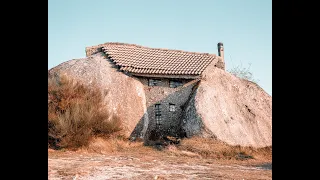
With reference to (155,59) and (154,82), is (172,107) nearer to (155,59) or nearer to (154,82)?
(154,82)

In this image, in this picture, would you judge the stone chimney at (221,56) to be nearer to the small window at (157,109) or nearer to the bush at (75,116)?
the small window at (157,109)

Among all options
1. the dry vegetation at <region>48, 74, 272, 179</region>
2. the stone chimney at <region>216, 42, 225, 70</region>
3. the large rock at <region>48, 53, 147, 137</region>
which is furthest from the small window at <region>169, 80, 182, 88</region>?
the stone chimney at <region>216, 42, 225, 70</region>

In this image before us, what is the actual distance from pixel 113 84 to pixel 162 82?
123 inches

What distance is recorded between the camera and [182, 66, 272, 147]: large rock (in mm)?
18281

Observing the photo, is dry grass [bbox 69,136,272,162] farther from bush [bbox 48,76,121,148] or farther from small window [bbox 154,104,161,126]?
small window [bbox 154,104,161,126]

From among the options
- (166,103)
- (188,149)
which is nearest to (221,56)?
(166,103)

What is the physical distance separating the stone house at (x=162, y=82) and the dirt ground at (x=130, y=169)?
5.21m

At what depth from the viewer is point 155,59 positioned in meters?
22.1

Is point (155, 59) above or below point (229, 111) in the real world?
above

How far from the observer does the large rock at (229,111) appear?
18281 millimetres
